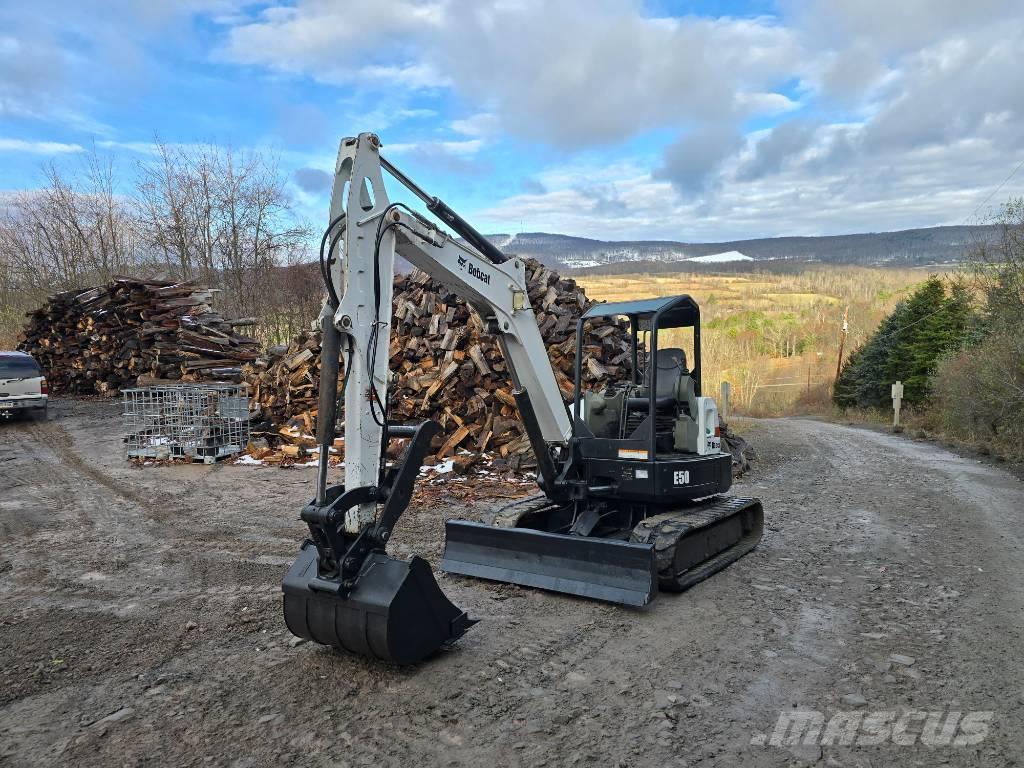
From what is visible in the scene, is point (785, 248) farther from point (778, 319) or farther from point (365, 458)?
point (365, 458)

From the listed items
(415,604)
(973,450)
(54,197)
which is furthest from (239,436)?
(54,197)

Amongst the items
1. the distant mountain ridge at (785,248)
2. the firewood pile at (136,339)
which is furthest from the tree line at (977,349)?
the distant mountain ridge at (785,248)

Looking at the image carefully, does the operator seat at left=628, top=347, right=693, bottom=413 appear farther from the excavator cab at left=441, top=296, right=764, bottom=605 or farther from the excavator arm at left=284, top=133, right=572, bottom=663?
A: the excavator arm at left=284, top=133, right=572, bottom=663

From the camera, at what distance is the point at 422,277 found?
1364 centimetres

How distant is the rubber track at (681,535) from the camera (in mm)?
6102

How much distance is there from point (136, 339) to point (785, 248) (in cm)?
10519

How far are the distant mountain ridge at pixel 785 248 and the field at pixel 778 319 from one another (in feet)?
11.4

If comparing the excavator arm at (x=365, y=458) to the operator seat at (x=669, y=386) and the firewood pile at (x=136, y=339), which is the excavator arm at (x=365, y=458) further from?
the firewood pile at (x=136, y=339)

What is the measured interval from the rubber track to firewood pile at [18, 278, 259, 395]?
45.8ft

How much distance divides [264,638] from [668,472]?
3.46 metres

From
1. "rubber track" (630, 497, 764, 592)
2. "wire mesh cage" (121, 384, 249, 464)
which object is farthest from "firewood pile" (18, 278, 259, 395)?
"rubber track" (630, 497, 764, 592)

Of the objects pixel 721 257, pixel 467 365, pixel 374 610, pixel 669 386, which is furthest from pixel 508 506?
pixel 721 257

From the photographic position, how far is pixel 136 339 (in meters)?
20.7

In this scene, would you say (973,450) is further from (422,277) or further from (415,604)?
(415,604)
